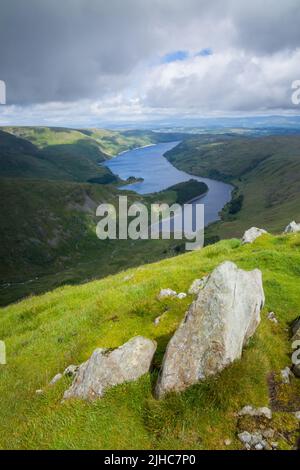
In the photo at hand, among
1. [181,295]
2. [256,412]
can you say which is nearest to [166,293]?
[181,295]

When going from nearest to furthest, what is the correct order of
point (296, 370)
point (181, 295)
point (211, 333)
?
point (211, 333)
point (296, 370)
point (181, 295)

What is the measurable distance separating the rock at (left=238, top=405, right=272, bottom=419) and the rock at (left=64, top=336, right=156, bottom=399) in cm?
358

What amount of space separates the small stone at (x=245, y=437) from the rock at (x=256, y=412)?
0.67 m

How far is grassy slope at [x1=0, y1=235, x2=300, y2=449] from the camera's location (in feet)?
34.7

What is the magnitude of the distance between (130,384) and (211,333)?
336 cm

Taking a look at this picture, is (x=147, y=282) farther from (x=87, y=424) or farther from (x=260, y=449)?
(x=260, y=449)

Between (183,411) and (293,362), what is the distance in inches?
205

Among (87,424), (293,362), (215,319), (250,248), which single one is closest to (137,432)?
(87,424)

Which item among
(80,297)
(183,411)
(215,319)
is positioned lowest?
(80,297)

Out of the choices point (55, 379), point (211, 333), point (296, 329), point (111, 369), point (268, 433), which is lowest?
A: point (55, 379)

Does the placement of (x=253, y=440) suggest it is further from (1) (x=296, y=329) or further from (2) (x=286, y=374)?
(1) (x=296, y=329)

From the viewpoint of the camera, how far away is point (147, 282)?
21.8 metres

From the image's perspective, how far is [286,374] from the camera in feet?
41.5
